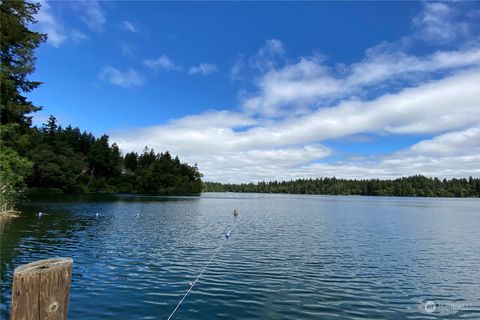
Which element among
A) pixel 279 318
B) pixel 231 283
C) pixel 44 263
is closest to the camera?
pixel 44 263

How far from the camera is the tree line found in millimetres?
44656

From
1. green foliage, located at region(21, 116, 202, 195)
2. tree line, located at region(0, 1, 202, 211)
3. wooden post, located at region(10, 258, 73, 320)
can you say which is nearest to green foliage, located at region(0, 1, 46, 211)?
tree line, located at region(0, 1, 202, 211)

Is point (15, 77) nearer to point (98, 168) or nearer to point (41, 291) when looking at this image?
point (41, 291)

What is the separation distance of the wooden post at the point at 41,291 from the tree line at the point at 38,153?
40057mm

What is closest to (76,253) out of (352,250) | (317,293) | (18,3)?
(317,293)

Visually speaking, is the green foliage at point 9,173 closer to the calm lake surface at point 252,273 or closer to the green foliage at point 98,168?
the calm lake surface at point 252,273

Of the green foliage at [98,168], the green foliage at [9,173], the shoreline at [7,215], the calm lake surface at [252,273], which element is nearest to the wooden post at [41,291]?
the calm lake surface at [252,273]

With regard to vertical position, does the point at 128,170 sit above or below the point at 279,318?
above

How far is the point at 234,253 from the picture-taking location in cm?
2738

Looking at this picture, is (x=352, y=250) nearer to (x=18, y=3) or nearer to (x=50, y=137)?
(x=18, y=3)

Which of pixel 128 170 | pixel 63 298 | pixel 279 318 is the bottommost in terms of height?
pixel 279 318

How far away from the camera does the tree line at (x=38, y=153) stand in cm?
4466

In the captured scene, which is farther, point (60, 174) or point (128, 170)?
point (128, 170)

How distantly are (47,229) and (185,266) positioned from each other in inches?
760
